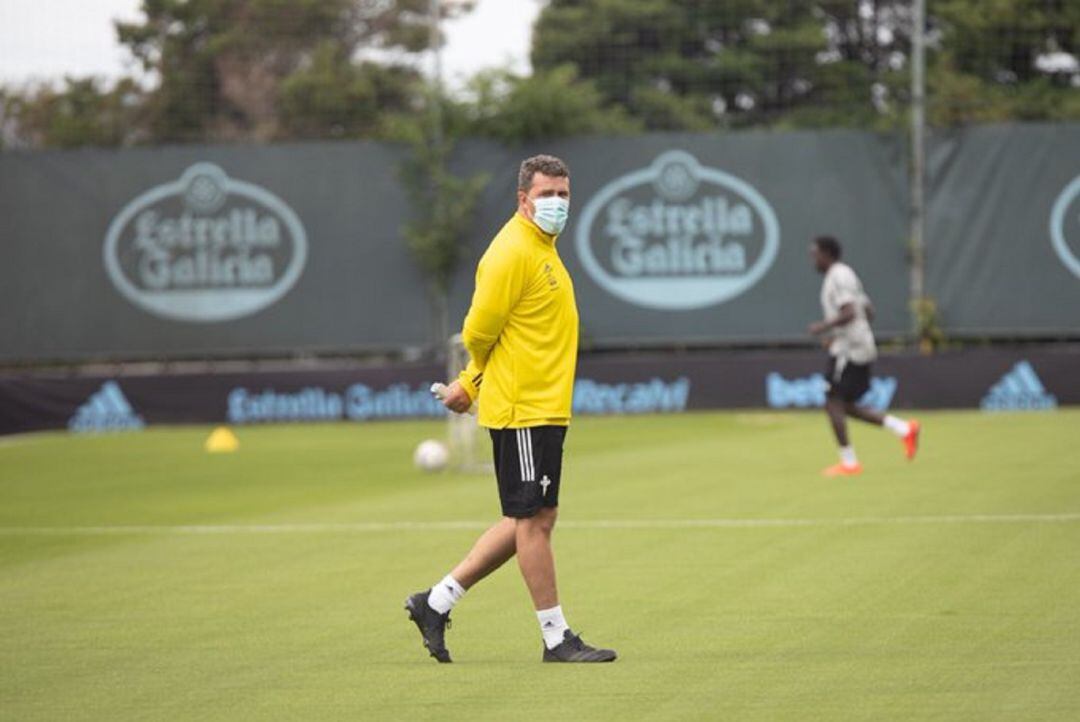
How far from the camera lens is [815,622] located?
9.70 metres

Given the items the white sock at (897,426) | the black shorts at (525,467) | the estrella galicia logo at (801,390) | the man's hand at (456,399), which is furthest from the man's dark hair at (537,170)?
the estrella galicia logo at (801,390)

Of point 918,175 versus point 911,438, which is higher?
point 918,175

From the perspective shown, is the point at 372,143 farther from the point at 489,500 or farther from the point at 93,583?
the point at 93,583

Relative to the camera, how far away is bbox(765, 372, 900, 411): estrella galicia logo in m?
26.7

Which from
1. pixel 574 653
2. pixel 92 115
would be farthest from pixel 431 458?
pixel 92 115

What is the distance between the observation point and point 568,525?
48.0 feet

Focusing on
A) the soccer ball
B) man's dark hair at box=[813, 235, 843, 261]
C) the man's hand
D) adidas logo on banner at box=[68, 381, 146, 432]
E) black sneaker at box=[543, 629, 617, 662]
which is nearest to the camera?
black sneaker at box=[543, 629, 617, 662]

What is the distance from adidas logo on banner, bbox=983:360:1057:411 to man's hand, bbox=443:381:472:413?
1890cm

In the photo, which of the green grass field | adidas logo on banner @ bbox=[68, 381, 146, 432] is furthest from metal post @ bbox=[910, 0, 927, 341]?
adidas logo on banner @ bbox=[68, 381, 146, 432]

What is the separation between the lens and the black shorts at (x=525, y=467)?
8766 mm

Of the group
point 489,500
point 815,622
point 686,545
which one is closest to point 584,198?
point 489,500

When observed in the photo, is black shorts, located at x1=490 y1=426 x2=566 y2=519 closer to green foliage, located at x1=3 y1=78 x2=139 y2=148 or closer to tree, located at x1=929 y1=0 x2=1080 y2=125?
tree, located at x1=929 y1=0 x2=1080 y2=125

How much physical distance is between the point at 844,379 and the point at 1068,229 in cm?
1000

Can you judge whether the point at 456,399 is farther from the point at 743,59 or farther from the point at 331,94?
the point at 331,94
